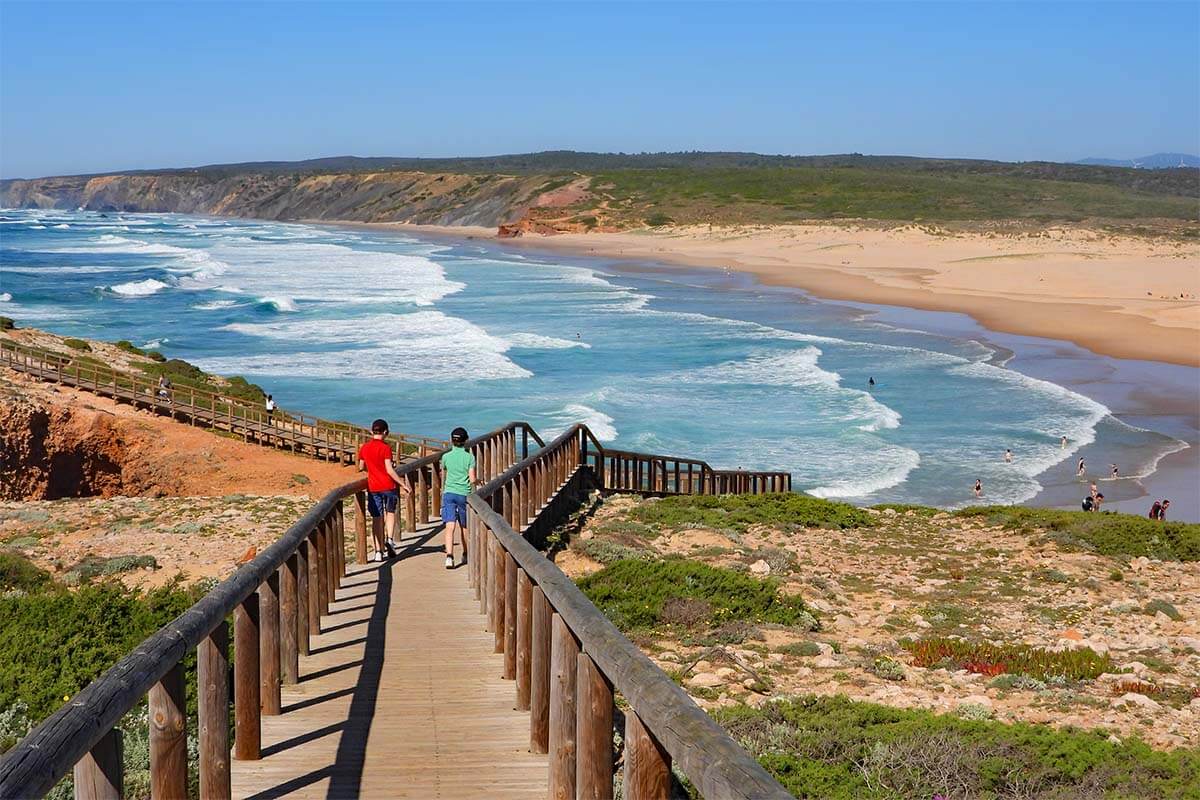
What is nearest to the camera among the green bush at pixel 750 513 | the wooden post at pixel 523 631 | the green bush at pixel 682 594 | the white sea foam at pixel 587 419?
the wooden post at pixel 523 631

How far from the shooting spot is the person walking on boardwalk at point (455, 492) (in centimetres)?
1093

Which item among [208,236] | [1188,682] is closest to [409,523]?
[1188,682]

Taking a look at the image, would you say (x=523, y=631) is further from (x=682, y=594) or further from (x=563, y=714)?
(x=682, y=594)

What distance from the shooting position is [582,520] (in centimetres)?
1602

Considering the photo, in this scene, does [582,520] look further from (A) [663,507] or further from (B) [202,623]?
(B) [202,623]

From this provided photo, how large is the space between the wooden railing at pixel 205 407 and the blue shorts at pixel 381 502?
14080 millimetres

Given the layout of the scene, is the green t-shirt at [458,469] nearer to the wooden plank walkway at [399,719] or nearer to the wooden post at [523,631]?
the wooden plank walkway at [399,719]

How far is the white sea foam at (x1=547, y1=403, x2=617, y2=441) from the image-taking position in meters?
32.3

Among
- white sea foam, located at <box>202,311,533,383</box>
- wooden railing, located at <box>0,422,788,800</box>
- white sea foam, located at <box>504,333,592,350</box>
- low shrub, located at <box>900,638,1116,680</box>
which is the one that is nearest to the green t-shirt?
wooden railing, located at <box>0,422,788,800</box>

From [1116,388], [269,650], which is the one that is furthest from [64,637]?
[1116,388]

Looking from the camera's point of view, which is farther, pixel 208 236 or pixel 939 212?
pixel 208 236

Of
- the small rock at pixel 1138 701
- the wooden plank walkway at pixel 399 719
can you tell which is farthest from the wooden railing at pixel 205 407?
the small rock at pixel 1138 701

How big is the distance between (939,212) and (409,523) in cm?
11758

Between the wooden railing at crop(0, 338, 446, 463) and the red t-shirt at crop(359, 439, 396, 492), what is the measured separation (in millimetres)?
14065
